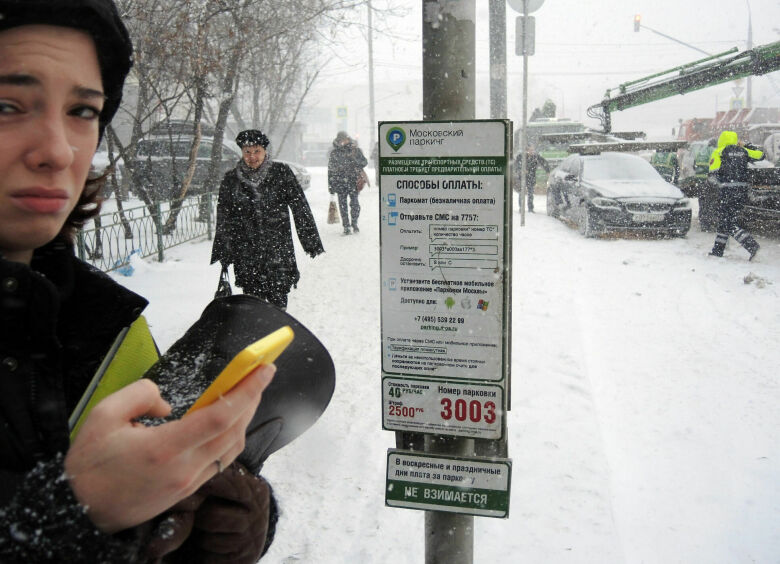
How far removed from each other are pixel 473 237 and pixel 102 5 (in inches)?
50.6

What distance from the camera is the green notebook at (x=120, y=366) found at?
104 centimetres

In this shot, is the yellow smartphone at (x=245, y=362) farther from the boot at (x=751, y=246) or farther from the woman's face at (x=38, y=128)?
the boot at (x=751, y=246)

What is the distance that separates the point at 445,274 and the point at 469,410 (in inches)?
19.4

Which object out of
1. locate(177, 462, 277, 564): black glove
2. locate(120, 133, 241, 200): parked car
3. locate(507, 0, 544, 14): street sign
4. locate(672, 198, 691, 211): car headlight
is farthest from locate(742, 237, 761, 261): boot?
locate(177, 462, 277, 564): black glove

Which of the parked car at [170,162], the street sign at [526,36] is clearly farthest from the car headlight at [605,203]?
the parked car at [170,162]

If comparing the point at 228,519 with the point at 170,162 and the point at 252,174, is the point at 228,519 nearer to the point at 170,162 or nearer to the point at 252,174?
the point at 252,174

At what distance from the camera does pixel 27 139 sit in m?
0.96

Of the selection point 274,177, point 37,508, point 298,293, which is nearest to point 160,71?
point 298,293

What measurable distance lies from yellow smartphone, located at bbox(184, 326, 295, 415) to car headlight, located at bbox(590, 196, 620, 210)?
37.9 feet

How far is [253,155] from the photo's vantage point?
5.36 m

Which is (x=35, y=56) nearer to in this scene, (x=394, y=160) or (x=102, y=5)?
(x=102, y=5)

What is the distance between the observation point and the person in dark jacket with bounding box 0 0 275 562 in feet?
2.49

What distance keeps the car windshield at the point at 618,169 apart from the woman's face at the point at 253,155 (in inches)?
344

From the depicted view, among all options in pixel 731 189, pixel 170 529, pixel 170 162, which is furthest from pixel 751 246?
pixel 170 162
